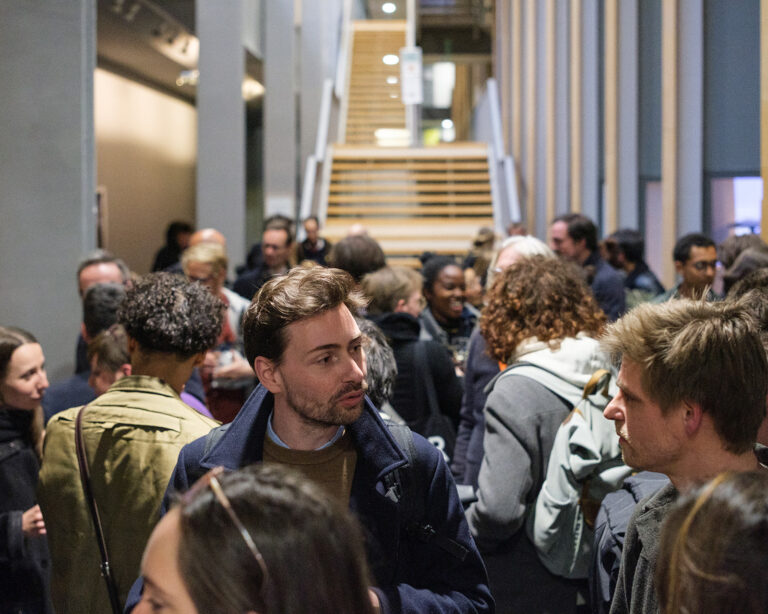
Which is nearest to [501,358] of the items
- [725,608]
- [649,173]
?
[725,608]

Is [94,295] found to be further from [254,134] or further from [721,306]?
[254,134]

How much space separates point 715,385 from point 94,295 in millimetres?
2972

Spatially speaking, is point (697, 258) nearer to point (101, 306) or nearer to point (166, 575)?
point (101, 306)

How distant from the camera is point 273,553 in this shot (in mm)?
1132

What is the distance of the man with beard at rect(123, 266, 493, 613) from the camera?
1.95m

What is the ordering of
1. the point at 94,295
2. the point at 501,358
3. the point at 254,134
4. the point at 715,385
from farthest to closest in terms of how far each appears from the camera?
the point at 254,134 < the point at 94,295 < the point at 501,358 < the point at 715,385

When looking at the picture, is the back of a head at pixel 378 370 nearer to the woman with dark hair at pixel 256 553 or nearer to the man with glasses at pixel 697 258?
the woman with dark hair at pixel 256 553

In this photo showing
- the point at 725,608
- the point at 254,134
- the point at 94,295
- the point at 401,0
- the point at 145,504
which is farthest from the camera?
the point at 401,0

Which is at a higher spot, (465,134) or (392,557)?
(465,134)

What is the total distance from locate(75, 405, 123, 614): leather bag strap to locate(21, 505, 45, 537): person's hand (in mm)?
391

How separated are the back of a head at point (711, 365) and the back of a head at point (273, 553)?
0.88m

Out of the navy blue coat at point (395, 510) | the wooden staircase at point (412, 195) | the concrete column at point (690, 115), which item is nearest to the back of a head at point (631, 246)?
the concrete column at point (690, 115)

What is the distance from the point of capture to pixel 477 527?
2910mm

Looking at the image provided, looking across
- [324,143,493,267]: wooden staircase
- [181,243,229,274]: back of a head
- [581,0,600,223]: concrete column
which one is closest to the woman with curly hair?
[181,243,229,274]: back of a head
